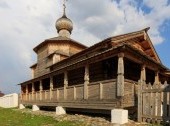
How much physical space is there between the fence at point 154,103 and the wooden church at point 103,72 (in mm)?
1299

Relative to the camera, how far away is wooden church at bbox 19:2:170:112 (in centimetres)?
1488

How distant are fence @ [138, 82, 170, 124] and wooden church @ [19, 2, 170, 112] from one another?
51.1 inches

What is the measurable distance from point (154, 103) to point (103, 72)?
25.1 ft

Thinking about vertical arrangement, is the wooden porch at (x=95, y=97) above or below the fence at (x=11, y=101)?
above

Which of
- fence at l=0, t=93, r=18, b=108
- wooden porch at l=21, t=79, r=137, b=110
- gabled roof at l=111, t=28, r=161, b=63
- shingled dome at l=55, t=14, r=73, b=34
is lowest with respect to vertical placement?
fence at l=0, t=93, r=18, b=108

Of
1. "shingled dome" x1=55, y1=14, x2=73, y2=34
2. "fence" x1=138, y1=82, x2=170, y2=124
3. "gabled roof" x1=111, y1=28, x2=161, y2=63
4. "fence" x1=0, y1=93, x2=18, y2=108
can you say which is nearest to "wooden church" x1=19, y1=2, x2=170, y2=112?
"gabled roof" x1=111, y1=28, x2=161, y2=63

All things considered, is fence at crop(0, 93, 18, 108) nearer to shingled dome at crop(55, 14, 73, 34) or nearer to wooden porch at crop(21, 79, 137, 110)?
shingled dome at crop(55, 14, 73, 34)

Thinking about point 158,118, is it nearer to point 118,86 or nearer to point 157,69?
point 118,86

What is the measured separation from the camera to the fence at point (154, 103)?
1192 cm

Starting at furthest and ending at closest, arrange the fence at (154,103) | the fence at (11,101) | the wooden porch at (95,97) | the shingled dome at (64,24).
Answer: the fence at (11,101) < the shingled dome at (64,24) < the wooden porch at (95,97) < the fence at (154,103)

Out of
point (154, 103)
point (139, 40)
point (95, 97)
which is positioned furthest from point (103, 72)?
point (154, 103)

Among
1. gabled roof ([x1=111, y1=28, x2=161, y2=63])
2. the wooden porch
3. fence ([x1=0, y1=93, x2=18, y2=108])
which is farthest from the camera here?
fence ([x1=0, y1=93, x2=18, y2=108])

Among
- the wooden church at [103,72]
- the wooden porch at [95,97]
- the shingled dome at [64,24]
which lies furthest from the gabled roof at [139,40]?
the shingled dome at [64,24]

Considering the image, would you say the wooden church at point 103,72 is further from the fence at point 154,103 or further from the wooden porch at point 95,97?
the fence at point 154,103
